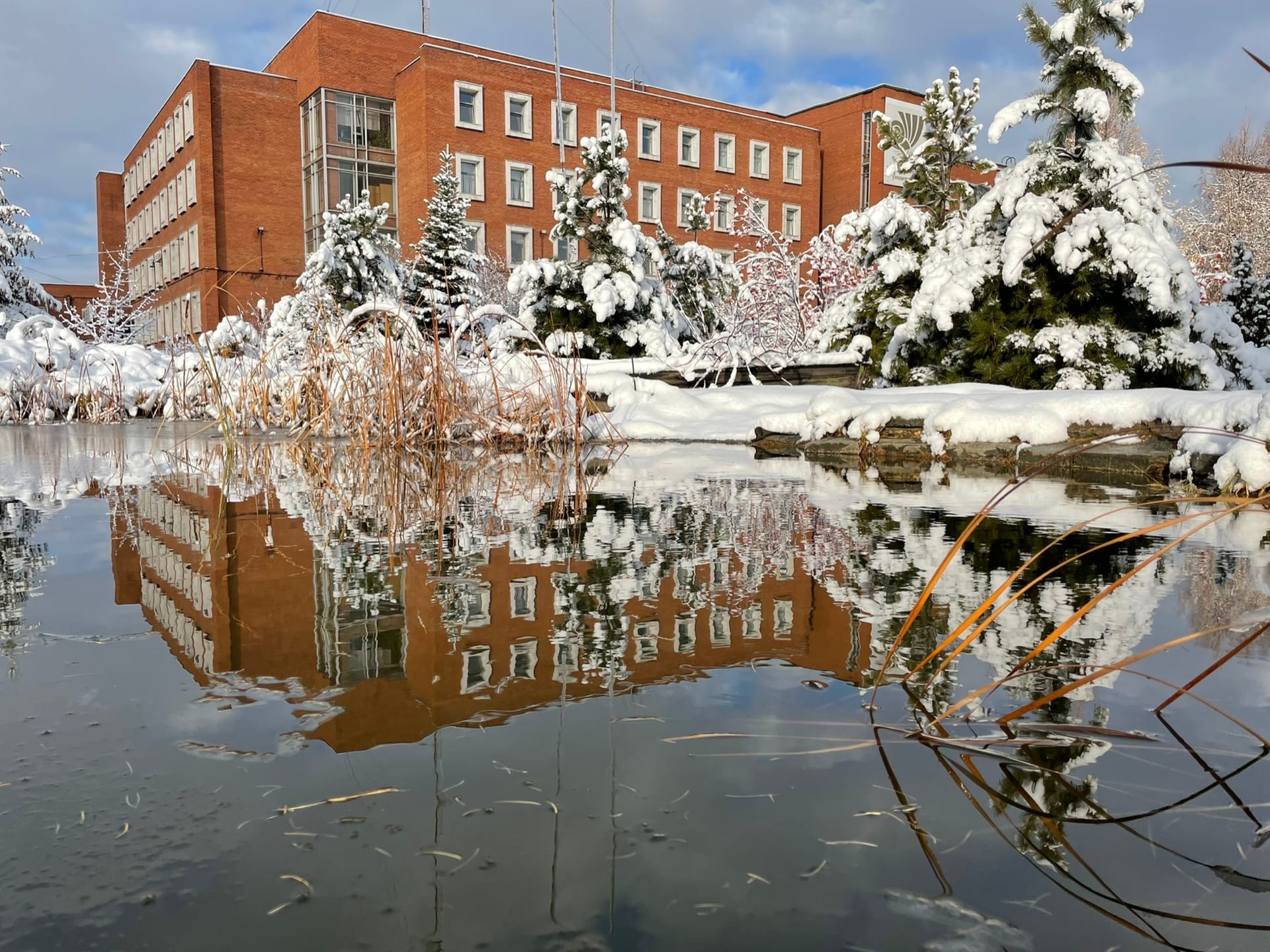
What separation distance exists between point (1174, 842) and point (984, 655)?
0.87 meters

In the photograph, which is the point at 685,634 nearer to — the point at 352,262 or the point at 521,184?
the point at 352,262

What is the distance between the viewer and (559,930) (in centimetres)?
101

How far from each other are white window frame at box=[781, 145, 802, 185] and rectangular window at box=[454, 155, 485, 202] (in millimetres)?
15425

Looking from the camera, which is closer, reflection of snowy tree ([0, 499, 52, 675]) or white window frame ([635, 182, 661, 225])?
reflection of snowy tree ([0, 499, 52, 675])

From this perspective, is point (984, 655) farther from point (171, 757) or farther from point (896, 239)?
point (896, 239)

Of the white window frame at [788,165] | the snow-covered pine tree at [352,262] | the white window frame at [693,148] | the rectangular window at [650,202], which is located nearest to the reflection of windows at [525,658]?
the snow-covered pine tree at [352,262]

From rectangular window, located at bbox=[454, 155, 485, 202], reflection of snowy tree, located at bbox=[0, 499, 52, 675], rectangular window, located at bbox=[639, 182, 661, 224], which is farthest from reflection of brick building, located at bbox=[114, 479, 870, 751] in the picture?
rectangular window, located at bbox=[639, 182, 661, 224]

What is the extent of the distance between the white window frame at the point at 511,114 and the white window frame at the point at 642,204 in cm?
543

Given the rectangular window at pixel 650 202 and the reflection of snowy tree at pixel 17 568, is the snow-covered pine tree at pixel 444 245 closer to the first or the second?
the rectangular window at pixel 650 202

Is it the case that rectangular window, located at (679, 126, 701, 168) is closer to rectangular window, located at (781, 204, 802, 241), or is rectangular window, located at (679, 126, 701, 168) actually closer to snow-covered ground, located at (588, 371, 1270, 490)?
rectangular window, located at (781, 204, 802, 241)

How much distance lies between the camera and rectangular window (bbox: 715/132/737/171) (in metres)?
43.3

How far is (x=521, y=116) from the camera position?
37844 millimetres

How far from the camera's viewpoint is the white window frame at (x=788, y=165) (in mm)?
44844

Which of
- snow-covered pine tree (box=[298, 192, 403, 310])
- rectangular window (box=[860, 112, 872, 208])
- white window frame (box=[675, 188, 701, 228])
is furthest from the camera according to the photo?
rectangular window (box=[860, 112, 872, 208])
